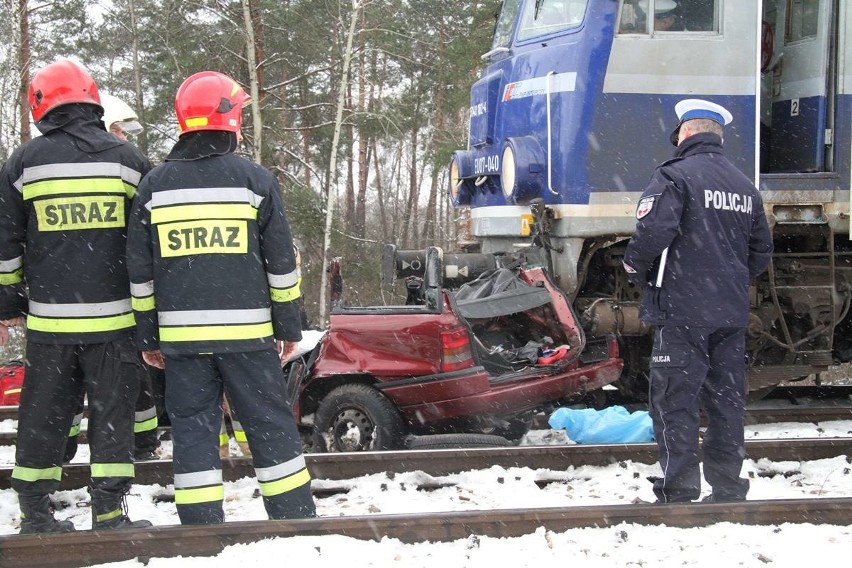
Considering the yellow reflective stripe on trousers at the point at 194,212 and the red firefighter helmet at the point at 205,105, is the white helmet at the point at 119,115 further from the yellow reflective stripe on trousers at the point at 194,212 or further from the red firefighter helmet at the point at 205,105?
the yellow reflective stripe on trousers at the point at 194,212

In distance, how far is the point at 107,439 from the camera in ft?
12.7

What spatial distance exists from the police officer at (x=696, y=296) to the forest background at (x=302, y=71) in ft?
40.3

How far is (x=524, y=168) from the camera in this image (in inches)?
266

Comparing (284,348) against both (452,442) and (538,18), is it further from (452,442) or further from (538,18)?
(538,18)

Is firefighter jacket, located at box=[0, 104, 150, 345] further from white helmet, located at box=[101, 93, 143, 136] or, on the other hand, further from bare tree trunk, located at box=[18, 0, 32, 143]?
bare tree trunk, located at box=[18, 0, 32, 143]

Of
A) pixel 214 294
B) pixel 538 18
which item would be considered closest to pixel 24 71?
pixel 538 18

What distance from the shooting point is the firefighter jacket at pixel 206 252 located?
3.63 metres

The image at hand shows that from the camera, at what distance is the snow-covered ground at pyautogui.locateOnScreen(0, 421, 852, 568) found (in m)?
3.54

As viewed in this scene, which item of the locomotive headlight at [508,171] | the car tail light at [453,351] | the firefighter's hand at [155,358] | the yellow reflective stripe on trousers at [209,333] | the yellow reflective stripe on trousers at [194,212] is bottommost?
the car tail light at [453,351]

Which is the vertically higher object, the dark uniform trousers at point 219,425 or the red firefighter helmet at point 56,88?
the red firefighter helmet at point 56,88

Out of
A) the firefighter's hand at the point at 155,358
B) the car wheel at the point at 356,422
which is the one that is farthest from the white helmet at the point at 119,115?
the car wheel at the point at 356,422

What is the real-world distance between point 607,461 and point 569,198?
2210 mm

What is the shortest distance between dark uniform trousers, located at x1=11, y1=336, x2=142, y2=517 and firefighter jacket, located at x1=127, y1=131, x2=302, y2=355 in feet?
0.93

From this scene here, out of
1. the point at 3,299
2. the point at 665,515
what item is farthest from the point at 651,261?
the point at 3,299
